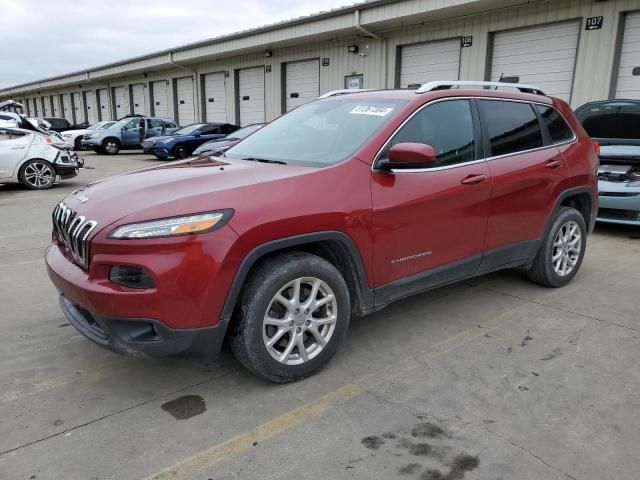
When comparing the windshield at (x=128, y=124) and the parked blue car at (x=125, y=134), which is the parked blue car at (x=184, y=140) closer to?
the parked blue car at (x=125, y=134)

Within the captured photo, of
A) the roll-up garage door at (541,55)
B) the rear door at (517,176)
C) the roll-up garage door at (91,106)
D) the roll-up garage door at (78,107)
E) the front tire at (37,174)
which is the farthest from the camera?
the roll-up garage door at (78,107)

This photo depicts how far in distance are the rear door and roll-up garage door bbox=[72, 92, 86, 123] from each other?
4172 cm

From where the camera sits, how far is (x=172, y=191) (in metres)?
2.85

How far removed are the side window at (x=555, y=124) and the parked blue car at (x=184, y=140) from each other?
1504 centimetres

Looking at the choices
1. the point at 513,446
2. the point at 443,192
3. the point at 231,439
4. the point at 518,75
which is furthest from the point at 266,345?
the point at 518,75

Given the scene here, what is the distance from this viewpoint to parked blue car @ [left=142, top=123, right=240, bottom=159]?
1800 cm

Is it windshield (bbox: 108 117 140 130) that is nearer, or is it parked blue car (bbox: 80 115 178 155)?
parked blue car (bbox: 80 115 178 155)

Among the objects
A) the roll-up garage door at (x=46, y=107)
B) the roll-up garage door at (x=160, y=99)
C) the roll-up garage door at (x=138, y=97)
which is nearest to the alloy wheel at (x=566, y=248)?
the roll-up garage door at (x=160, y=99)

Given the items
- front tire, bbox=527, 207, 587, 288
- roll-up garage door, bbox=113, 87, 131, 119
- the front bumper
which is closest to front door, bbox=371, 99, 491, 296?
front tire, bbox=527, 207, 587, 288

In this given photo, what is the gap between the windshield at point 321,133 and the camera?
3.42m

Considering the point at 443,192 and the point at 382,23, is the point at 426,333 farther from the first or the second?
the point at 382,23

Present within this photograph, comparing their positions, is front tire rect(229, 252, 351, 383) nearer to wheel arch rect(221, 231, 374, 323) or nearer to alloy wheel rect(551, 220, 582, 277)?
wheel arch rect(221, 231, 374, 323)

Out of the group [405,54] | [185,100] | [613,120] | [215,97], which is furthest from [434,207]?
[185,100]

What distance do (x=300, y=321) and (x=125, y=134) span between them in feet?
70.4
